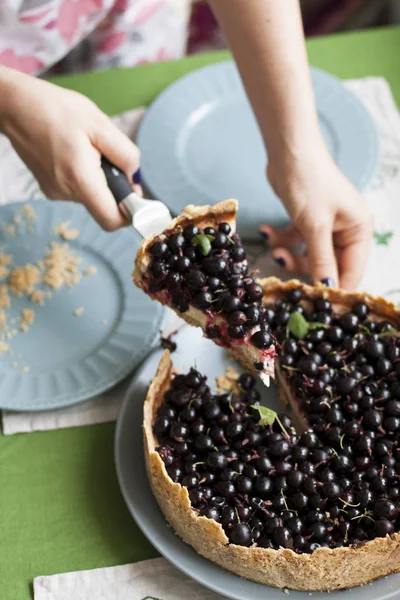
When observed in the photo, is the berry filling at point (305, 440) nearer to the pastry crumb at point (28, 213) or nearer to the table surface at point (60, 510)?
the table surface at point (60, 510)

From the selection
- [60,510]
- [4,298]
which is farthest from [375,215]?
[60,510]

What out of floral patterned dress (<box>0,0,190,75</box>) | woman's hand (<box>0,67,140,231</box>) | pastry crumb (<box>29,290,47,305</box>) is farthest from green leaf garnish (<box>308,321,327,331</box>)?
floral patterned dress (<box>0,0,190,75</box>)

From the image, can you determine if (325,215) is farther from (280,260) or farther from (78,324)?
(78,324)

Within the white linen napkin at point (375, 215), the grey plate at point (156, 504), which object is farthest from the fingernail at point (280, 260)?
the grey plate at point (156, 504)

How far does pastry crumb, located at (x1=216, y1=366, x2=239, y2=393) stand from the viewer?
159cm

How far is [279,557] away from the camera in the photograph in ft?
3.99

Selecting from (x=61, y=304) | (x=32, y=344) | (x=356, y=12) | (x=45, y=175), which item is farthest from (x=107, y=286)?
(x=356, y=12)

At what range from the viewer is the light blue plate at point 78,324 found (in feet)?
5.37

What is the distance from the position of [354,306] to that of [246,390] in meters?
0.29

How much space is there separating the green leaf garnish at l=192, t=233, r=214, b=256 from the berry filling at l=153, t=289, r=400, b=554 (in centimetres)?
24

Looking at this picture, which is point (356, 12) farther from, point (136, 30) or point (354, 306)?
point (354, 306)

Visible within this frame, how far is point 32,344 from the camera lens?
68.2 inches

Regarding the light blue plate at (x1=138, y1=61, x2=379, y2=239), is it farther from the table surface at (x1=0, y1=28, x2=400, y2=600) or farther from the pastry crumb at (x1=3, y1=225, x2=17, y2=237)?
the table surface at (x1=0, y1=28, x2=400, y2=600)

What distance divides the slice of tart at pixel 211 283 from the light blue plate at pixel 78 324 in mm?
280
